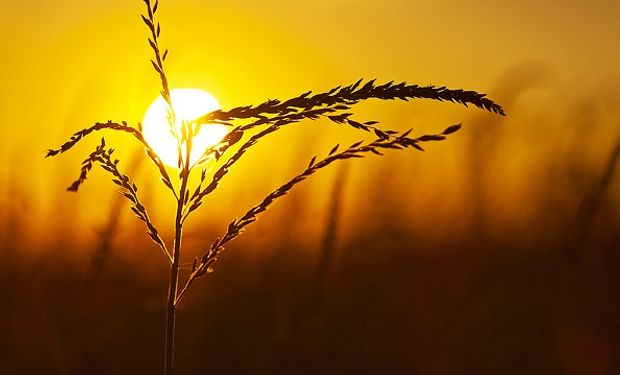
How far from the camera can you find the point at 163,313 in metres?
3.58

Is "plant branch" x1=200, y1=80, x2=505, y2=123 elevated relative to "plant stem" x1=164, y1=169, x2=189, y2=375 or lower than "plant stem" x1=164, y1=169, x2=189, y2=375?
elevated

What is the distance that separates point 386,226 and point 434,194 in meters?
0.29

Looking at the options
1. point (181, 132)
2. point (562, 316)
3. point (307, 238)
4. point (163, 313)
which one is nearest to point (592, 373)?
point (562, 316)

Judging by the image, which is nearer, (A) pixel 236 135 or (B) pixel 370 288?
(A) pixel 236 135

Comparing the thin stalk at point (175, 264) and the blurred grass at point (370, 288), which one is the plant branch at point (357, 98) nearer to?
the thin stalk at point (175, 264)

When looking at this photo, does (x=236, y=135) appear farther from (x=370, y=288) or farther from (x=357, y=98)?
(x=370, y=288)

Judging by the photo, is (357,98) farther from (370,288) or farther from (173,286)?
(370,288)

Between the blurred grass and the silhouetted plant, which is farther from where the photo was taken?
the blurred grass

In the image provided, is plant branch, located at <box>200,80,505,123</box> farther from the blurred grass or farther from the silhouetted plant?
the blurred grass

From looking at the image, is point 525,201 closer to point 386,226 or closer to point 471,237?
point 471,237

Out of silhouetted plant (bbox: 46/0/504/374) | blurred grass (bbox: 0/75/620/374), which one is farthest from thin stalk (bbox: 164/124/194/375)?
blurred grass (bbox: 0/75/620/374)

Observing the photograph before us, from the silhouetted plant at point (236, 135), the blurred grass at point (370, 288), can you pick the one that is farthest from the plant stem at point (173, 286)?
the blurred grass at point (370, 288)

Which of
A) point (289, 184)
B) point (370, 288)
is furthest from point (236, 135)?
point (370, 288)

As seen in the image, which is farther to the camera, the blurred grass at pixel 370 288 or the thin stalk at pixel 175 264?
the blurred grass at pixel 370 288
